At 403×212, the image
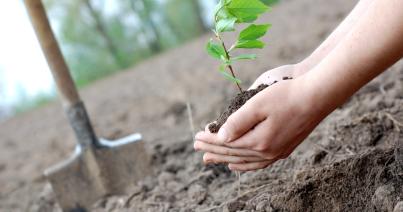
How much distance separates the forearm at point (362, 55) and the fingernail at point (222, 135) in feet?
0.70

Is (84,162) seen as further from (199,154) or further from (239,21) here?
(239,21)

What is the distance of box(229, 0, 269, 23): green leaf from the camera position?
1248 millimetres

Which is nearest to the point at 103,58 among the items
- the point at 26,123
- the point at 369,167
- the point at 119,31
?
the point at 119,31

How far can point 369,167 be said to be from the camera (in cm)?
127

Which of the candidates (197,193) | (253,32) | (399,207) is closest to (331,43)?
(253,32)

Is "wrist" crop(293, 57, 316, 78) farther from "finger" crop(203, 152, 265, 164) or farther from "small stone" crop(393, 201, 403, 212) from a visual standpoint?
"small stone" crop(393, 201, 403, 212)

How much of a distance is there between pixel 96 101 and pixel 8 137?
81cm

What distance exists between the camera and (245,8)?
1.26m

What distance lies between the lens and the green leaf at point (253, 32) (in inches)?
51.6

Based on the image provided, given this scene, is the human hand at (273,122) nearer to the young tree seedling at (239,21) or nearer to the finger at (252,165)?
the finger at (252,165)

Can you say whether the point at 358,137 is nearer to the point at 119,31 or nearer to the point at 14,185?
the point at 14,185

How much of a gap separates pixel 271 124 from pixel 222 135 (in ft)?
0.38

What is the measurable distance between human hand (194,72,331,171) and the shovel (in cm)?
108

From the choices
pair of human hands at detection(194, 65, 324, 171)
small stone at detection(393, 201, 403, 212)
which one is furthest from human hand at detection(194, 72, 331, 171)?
small stone at detection(393, 201, 403, 212)
